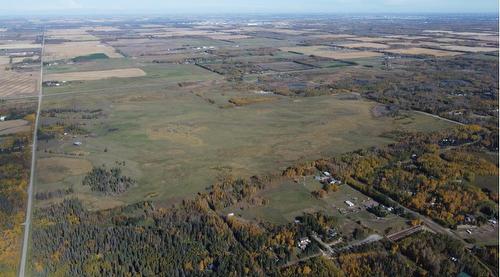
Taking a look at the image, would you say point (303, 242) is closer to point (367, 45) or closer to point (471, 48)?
point (471, 48)

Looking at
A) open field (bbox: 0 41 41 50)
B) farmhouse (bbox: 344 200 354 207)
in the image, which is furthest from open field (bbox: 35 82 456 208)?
open field (bbox: 0 41 41 50)

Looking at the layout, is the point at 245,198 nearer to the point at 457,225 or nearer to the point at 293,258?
the point at 293,258

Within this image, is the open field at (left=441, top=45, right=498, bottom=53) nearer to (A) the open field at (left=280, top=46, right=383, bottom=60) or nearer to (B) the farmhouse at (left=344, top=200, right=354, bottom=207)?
(A) the open field at (left=280, top=46, right=383, bottom=60)

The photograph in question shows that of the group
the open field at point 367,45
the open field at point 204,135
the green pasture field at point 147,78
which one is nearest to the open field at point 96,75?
the green pasture field at point 147,78

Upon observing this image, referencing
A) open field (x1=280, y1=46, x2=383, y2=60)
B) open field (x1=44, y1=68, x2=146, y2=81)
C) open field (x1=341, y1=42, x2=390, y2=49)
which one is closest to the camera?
open field (x1=44, y1=68, x2=146, y2=81)

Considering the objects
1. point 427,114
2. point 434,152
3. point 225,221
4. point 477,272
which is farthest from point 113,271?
point 427,114

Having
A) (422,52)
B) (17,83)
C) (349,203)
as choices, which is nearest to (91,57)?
(17,83)

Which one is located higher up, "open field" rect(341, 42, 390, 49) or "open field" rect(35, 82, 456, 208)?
"open field" rect(341, 42, 390, 49)
